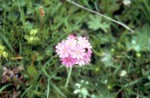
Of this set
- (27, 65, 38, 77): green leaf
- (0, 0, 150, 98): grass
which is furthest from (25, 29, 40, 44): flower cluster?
(27, 65, 38, 77): green leaf

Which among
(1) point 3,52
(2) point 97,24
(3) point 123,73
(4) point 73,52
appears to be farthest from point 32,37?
(3) point 123,73

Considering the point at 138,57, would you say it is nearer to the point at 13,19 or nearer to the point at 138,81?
the point at 138,81

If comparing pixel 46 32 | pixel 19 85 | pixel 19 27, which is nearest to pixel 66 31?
pixel 46 32

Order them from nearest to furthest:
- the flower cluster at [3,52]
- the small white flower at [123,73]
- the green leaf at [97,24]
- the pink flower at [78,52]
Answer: the pink flower at [78,52], the flower cluster at [3,52], the small white flower at [123,73], the green leaf at [97,24]

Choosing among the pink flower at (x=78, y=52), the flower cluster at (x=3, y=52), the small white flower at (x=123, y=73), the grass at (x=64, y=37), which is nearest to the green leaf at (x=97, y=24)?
the grass at (x=64, y=37)

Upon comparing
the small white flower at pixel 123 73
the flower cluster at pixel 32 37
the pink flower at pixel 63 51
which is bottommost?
the small white flower at pixel 123 73

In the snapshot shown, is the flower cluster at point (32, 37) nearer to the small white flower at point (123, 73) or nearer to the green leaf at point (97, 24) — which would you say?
the green leaf at point (97, 24)

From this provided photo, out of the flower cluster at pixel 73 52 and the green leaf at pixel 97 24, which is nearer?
the flower cluster at pixel 73 52

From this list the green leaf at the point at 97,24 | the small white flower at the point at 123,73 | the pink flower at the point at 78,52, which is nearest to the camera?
the pink flower at the point at 78,52

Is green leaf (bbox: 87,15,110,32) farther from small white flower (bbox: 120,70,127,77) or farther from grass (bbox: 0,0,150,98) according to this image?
small white flower (bbox: 120,70,127,77)
